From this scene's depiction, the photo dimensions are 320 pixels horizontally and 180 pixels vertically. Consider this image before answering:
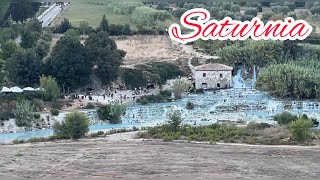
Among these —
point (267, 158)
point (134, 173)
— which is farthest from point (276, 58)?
point (134, 173)

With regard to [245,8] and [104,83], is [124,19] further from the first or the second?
[104,83]

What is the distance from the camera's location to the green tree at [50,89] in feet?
80.8

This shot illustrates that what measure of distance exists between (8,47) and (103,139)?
35.0ft

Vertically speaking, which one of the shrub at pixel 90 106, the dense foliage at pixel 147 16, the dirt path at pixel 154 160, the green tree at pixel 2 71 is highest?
the dense foliage at pixel 147 16

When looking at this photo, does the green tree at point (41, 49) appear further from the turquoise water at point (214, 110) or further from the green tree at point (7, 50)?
the turquoise water at point (214, 110)

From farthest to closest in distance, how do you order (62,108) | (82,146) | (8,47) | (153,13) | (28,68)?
(153,13) → (8,47) → (28,68) → (62,108) → (82,146)

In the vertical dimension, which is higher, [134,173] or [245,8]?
[245,8]

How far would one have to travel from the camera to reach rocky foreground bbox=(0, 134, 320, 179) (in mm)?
16531

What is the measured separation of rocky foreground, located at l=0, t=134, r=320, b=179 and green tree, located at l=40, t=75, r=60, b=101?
5075mm

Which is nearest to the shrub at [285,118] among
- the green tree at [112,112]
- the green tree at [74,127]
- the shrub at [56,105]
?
the green tree at [112,112]

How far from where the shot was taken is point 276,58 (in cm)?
3047

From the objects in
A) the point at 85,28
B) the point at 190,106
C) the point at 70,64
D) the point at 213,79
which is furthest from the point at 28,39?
the point at 190,106

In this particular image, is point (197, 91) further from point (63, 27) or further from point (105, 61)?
point (63, 27)

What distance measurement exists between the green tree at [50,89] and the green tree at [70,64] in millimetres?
1345
